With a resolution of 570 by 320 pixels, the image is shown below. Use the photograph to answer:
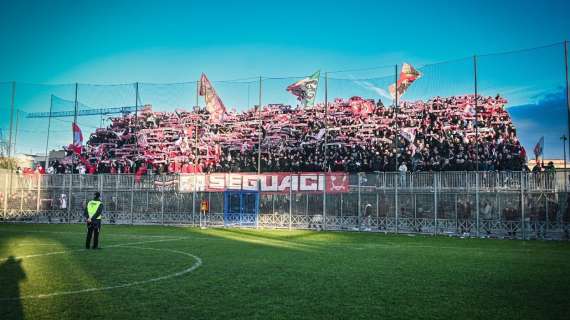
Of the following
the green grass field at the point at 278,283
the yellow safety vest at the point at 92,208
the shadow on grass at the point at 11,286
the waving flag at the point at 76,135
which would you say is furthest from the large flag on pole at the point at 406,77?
the waving flag at the point at 76,135

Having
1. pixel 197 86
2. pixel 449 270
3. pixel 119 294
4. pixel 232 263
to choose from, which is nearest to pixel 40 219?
pixel 197 86

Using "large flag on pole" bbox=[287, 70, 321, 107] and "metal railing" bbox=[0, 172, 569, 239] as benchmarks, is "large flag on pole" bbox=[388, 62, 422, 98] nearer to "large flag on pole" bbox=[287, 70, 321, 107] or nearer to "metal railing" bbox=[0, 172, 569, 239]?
"large flag on pole" bbox=[287, 70, 321, 107]

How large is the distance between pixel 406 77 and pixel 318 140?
7.60 m

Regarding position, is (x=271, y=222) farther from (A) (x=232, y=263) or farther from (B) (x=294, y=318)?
(B) (x=294, y=318)

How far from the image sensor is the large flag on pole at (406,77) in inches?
1176

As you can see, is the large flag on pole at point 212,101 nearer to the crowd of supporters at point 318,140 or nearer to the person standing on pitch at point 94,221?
the crowd of supporters at point 318,140

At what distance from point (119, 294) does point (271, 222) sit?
766 inches

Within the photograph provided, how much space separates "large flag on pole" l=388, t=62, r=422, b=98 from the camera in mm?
29859

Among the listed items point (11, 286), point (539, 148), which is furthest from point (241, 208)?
point (11, 286)

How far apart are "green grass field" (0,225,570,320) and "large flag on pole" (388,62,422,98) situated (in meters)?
16.4

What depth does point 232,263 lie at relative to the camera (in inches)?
477

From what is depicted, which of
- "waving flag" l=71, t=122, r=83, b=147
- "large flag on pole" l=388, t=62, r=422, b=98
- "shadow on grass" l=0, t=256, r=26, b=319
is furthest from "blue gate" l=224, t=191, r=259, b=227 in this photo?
"waving flag" l=71, t=122, r=83, b=147

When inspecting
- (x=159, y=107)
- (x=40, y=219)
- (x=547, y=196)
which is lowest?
(x=40, y=219)

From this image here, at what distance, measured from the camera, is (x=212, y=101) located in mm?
35062
